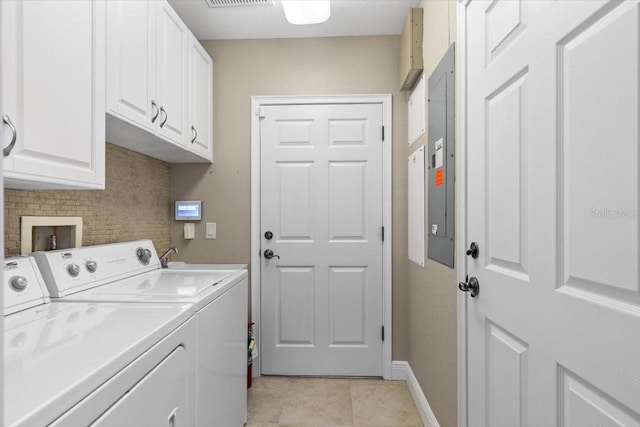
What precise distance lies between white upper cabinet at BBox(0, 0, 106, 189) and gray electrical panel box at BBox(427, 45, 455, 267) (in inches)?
57.9

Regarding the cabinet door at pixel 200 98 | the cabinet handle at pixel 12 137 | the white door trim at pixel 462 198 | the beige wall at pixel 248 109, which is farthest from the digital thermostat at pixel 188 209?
the white door trim at pixel 462 198

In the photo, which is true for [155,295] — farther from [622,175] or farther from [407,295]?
[407,295]

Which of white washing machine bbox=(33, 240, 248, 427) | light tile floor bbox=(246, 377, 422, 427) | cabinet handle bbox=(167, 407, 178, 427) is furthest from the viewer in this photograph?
light tile floor bbox=(246, 377, 422, 427)

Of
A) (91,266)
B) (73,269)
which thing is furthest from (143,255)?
(73,269)

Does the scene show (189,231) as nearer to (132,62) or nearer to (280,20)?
(132,62)

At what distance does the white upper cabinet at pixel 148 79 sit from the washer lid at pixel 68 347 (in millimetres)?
795

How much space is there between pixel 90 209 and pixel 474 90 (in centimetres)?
188

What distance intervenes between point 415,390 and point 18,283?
7.06ft

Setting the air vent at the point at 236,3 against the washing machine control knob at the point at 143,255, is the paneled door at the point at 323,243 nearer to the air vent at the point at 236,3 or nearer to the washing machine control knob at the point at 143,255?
the air vent at the point at 236,3

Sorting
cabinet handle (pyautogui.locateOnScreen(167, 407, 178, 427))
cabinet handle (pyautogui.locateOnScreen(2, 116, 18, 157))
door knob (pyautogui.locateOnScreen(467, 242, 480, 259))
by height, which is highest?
cabinet handle (pyautogui.locateOnScreen(2, 116, 18, 157))

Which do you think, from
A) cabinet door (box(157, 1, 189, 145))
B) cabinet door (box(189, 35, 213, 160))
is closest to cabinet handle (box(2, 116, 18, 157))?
cabinet door (box(157, 1, 189, 145))

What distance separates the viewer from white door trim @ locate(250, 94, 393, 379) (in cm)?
254

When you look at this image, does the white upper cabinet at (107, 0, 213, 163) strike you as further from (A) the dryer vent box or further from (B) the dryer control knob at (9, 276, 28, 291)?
(A) the dryer vent box

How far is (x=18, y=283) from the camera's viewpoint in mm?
1181
